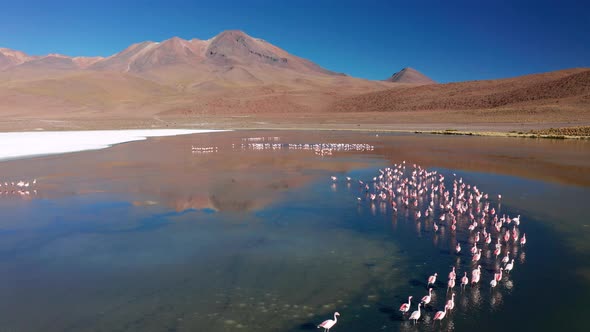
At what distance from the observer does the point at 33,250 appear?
34.4 ft

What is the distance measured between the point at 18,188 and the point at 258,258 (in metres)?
12.8

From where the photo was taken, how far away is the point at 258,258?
993 cm

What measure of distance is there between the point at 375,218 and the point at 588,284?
19.4ft

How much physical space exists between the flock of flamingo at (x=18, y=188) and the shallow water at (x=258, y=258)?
13.6 inches

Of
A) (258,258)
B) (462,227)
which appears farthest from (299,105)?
(258,258)

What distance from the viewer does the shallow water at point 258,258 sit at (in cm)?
735

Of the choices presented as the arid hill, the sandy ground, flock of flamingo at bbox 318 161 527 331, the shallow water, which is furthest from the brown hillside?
the shallow water

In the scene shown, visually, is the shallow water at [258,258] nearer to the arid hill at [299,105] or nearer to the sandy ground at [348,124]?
the sandy ground at [348,124]

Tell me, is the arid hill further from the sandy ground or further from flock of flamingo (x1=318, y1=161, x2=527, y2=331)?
flock of flamingo (x1=318, y1=161, x2=527, y2=331)

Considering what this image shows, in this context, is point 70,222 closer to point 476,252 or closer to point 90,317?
point 90,317

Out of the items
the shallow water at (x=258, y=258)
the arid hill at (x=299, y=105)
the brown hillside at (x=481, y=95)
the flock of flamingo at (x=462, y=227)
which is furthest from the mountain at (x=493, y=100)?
the flock of flamingo at (x=462, y=227)

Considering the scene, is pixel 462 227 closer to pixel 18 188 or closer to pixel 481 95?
pixel 18 188

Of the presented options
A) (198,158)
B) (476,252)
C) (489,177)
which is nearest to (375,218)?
(476,252)

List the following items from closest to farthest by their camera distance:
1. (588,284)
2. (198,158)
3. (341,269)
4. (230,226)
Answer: (588,284), (341,269), (230,226), (198,158)
